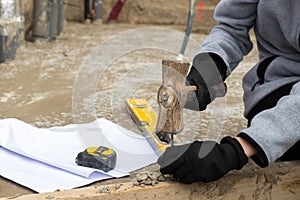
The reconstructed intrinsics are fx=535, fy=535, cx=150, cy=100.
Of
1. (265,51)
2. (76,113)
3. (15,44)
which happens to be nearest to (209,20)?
(15,44)

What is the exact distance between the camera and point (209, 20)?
159 inches

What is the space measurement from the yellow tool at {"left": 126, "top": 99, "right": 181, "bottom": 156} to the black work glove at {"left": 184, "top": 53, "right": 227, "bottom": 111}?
114 millimetres

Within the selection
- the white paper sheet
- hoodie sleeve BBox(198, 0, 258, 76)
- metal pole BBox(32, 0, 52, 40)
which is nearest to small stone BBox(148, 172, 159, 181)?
the white paper sheet

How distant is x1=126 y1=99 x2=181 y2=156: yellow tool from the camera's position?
128cm

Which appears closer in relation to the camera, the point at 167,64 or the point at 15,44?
the point at 167,64

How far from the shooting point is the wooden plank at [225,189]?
1.01 metres

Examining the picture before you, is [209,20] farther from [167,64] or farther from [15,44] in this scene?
[167,64]

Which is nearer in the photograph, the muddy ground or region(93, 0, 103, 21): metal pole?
the muddy ground

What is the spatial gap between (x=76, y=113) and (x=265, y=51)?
0.69m

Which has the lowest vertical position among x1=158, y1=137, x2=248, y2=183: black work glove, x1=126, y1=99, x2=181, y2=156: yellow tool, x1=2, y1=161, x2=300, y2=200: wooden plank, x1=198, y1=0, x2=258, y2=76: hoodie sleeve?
x1=126, y1=99, x2=181, y2=156: yellow tool

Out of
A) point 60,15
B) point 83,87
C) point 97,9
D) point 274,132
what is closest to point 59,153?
point 274,132

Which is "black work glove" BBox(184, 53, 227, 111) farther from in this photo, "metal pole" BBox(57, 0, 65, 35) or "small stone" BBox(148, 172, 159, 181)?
"metal pole" BBox(57, 0, 65, 35)

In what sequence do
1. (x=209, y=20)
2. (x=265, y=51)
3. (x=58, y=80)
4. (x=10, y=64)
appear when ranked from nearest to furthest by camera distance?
1. (x=265, y=51)
2. (x=58, y=80)
3. (x=10, y=64)
4. (x=209, y=20)

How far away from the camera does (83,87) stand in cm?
196
